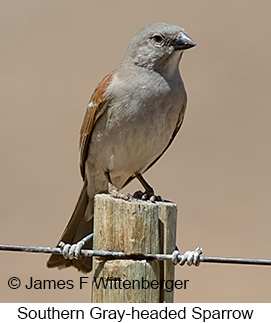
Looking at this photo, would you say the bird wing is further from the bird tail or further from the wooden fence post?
the wooden fence post

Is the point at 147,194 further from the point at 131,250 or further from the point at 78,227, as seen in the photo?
the point at 131,250

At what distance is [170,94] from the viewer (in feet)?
16.8

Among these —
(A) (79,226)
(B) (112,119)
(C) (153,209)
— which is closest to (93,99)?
(B) (112,119)

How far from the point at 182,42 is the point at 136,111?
562 millimetres

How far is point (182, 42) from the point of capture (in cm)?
505

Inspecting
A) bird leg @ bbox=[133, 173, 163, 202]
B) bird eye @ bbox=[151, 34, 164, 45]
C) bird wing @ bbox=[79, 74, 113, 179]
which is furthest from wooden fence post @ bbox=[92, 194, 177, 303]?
bird eye @ bbox=[151, 34, 164, 45]

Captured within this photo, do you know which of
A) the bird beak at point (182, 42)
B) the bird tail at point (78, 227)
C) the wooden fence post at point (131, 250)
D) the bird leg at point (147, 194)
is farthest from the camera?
the bird beak at point (182, 42)

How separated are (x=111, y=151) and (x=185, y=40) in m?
0.91

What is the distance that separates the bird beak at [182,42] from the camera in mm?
5000

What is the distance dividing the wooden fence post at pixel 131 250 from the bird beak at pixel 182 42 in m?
1.92

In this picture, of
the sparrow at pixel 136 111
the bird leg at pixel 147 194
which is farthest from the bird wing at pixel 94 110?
the bird leg at pixel 147 194

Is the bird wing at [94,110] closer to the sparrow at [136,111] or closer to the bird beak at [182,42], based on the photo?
the sparrow at [136,111]

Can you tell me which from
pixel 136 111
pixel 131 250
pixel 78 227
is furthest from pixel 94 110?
pixel 131 250

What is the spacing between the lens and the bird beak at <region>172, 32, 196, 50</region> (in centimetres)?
500
